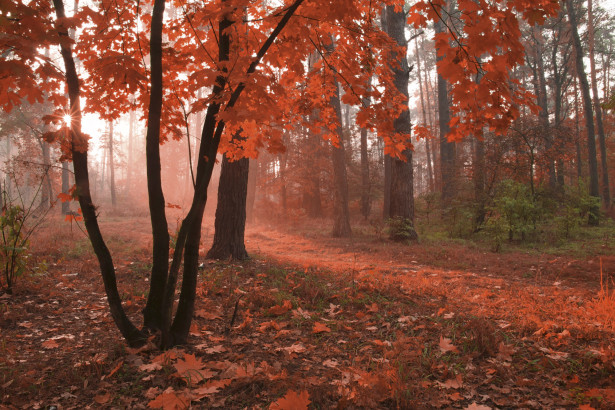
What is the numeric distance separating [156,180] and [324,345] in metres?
1.67

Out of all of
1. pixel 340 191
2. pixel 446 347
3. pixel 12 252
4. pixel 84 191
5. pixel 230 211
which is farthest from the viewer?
pixel 340 191

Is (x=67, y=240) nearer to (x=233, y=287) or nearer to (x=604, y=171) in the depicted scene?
(x=233, y=287)

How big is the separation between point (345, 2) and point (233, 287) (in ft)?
10.2

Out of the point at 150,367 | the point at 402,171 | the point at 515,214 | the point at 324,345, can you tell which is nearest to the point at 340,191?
the point at 402,171

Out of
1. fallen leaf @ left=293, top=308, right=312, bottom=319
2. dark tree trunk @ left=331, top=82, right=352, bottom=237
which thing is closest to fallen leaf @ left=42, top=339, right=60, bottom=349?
fallen leaf @ left=293, top=308, right=312, bottom=319

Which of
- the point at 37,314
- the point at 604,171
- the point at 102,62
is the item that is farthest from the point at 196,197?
the point at 604,171

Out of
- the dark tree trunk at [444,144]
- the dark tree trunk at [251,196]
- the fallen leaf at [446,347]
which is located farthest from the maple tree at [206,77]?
the dark tree trunk at [251,196]

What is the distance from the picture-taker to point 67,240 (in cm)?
785

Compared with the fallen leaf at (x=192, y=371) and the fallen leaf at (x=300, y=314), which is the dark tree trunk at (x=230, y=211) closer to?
the fallen leaf at (x=300, y=314)

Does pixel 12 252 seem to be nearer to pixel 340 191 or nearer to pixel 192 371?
pixel 192 371

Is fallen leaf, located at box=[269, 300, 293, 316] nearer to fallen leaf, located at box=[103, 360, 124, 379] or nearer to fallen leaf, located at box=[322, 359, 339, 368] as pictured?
fallen leaf, located at box=[322, 359, 339, 368]

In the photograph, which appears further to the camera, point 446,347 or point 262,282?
point 262,282

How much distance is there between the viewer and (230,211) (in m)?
5.84

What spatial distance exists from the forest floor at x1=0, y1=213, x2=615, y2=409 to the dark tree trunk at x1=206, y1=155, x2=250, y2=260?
2.93ft
